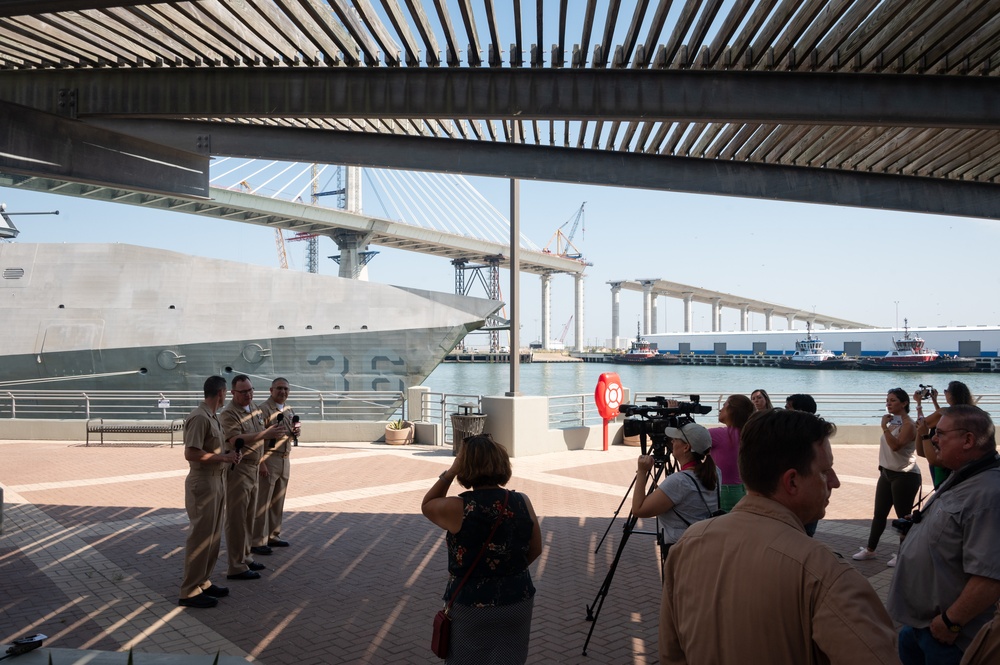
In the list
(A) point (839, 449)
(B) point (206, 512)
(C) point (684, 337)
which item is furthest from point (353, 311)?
(C) point (684, 337)

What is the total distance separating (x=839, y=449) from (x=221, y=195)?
51898 mm

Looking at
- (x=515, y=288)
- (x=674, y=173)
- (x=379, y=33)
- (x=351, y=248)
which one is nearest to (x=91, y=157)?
(x=379, y=33)

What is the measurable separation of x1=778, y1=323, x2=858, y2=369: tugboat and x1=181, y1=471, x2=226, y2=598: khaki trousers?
9496cm

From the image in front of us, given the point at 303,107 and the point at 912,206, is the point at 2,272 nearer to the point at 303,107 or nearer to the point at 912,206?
the point at 303,107

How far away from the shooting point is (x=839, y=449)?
15.8 m

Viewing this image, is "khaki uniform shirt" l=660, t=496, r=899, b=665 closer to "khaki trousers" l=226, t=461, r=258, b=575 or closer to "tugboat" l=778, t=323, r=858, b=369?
"khaki trousers" l=226, t=461, r=258, b=575

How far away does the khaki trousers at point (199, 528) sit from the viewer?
613cm

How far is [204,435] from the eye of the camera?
6.06 meters

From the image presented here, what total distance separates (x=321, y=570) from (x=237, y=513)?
3.38ft

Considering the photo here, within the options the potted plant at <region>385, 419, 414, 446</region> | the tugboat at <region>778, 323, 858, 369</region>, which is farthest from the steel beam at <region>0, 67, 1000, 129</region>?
the tugboat at <region>778, 323, 858, 369</region>

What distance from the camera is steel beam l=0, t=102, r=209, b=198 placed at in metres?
5.05

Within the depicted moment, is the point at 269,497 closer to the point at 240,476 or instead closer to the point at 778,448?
the point at 240,476

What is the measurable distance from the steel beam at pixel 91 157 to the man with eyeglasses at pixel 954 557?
5.70 m

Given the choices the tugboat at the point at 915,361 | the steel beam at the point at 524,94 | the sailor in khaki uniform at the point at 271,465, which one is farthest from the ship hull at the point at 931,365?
the steel beam at the point at 524,94
